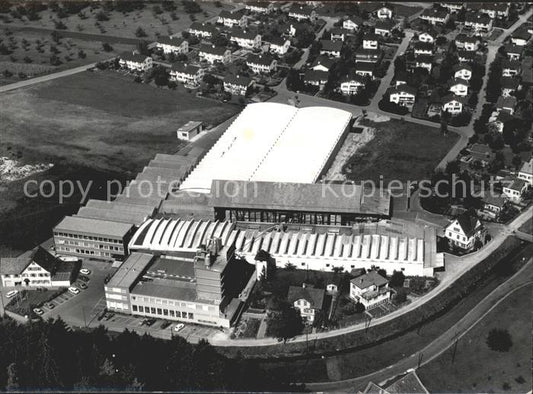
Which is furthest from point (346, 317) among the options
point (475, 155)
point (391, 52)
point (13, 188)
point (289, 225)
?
point (391, 52)

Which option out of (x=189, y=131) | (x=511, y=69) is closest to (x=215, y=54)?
(x=189, y=131)

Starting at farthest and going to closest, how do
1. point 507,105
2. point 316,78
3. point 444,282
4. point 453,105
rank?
point 316,78 < point 453,105 < point 507,105 < point 444,282

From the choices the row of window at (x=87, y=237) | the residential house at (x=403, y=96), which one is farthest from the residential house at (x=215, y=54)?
the row of window at (x=87, y=237)

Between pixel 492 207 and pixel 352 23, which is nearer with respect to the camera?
pixel 492 207

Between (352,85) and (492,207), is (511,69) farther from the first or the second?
(492,207)

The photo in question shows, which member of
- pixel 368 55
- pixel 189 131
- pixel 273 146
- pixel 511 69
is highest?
pixel 511 69

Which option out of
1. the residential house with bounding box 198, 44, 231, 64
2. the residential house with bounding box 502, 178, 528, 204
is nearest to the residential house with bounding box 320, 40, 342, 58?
the residential house with bounding box 198, 44, 231, 64

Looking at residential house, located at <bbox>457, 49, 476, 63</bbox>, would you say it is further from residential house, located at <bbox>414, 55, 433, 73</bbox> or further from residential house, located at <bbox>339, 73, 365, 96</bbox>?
residential house, located at <bbox>339, 73, 365, 96</bbox>
